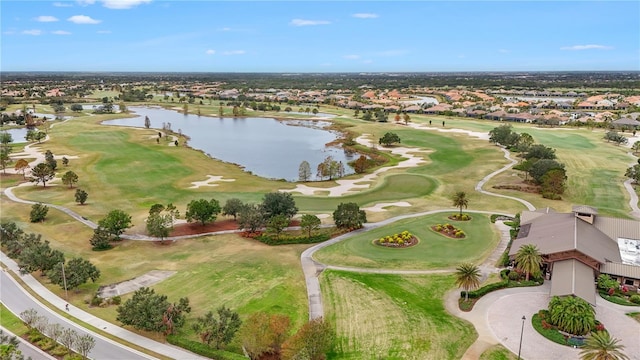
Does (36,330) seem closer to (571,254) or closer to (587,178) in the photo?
(571,254)

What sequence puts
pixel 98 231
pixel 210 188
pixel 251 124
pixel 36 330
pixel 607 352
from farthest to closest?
pixel 251 124, pixel 210 188, pixel 98 231, pixel 36 330, pixel 607 352

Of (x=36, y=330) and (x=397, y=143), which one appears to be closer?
(x=36, y=330)

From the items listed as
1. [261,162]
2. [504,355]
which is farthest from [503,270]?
[261,162]

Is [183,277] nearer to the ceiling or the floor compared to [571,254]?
nearer to the floor

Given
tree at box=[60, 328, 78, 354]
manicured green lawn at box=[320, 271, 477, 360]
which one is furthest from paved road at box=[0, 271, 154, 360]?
manicured green lawn at box=[320, 271, 477, 360]

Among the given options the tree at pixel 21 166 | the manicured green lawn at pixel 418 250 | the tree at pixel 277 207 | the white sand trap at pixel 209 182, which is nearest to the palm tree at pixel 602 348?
the manicured green lawn at pixel 418 250

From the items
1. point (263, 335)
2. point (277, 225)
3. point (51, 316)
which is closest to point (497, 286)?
point (263, 335)

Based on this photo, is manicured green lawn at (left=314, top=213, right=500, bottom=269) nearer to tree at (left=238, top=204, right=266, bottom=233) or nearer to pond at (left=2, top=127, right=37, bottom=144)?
tree at (left=238, top=204, right=266, bottom=233)

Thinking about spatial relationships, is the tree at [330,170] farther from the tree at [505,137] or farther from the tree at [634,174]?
the tree at [634,174]

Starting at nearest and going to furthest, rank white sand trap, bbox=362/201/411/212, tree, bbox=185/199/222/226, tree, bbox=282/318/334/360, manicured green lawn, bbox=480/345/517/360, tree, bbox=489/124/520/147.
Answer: tree, bbox=282/318/334/360 < manicured green lawn, bbox=480/345/517/360 < tree, bbox=185/199/222/226 < white sand trap, bbox=362/201/411/212 < tree, bbox=489/124/520/147
